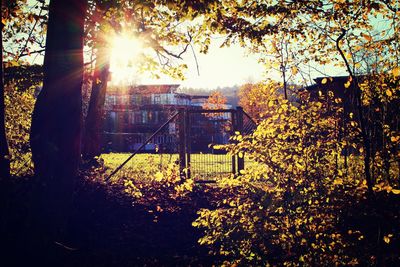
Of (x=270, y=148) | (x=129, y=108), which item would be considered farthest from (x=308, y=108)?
(x=129, y=108)

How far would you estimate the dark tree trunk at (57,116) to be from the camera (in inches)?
222

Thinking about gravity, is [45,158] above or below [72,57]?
below

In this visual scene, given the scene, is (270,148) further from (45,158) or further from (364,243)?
(45,158)

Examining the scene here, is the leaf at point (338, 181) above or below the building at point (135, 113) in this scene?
below

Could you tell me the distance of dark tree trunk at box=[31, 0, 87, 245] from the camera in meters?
5.64

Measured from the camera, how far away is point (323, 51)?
23.7 feet

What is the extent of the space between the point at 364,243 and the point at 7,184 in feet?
19.8

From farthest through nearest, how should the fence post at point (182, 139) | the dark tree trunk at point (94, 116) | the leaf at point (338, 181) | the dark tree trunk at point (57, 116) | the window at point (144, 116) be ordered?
the window at point (144, 116) → the dark tree trunk at point (94, 116) → the fence post at point (182, 139) → the dark tree trunk at point (57, 116) → the leaf at point (338, 181)

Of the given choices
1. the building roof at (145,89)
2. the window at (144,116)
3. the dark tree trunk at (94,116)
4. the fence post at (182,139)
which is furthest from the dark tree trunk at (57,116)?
the building roof at (145,89)

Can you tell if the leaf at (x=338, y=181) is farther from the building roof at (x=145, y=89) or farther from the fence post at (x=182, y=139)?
the building roof at (x=145, y=89)

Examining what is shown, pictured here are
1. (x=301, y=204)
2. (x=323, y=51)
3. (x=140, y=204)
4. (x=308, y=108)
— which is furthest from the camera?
(x=140, y=204)

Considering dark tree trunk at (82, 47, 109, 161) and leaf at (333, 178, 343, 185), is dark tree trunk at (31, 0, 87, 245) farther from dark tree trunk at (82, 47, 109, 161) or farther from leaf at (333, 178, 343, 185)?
dark tree trunk at (82, 47, 109, 161)

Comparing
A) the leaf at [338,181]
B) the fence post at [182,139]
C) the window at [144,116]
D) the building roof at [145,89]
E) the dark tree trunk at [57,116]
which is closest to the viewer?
the leaf at [338,181]

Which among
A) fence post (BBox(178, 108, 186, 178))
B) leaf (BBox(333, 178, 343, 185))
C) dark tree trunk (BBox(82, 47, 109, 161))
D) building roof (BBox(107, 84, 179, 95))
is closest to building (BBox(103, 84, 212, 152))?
building roof (BBox(107, 84, 179, 95))
